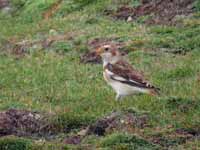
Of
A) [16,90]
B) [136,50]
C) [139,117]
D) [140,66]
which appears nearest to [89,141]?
[139,117]

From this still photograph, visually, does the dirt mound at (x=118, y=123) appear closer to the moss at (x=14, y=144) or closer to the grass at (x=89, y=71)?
the grass at (x=89, y=71)

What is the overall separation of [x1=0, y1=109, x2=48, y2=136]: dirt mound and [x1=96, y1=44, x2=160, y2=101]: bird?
5.04 ft

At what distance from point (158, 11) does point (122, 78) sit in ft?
25.8

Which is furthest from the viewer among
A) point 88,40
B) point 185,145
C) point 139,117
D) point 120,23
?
point 120,23

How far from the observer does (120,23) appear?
2044cm

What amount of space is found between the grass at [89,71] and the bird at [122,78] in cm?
18

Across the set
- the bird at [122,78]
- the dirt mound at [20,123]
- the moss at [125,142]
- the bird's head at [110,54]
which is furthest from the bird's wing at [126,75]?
the moss at [125,142]

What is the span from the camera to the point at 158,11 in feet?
68.2

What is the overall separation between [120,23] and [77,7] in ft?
9.42

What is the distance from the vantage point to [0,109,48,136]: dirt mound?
11789 mm

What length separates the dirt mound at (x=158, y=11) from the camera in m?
20.2

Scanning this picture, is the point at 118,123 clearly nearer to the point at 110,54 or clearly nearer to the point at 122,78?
the point at 122,78

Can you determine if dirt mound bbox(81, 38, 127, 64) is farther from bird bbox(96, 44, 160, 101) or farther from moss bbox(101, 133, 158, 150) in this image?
moss bbox(101, 133, 158, 150)

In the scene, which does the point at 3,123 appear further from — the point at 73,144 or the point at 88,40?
the point at 88,40
